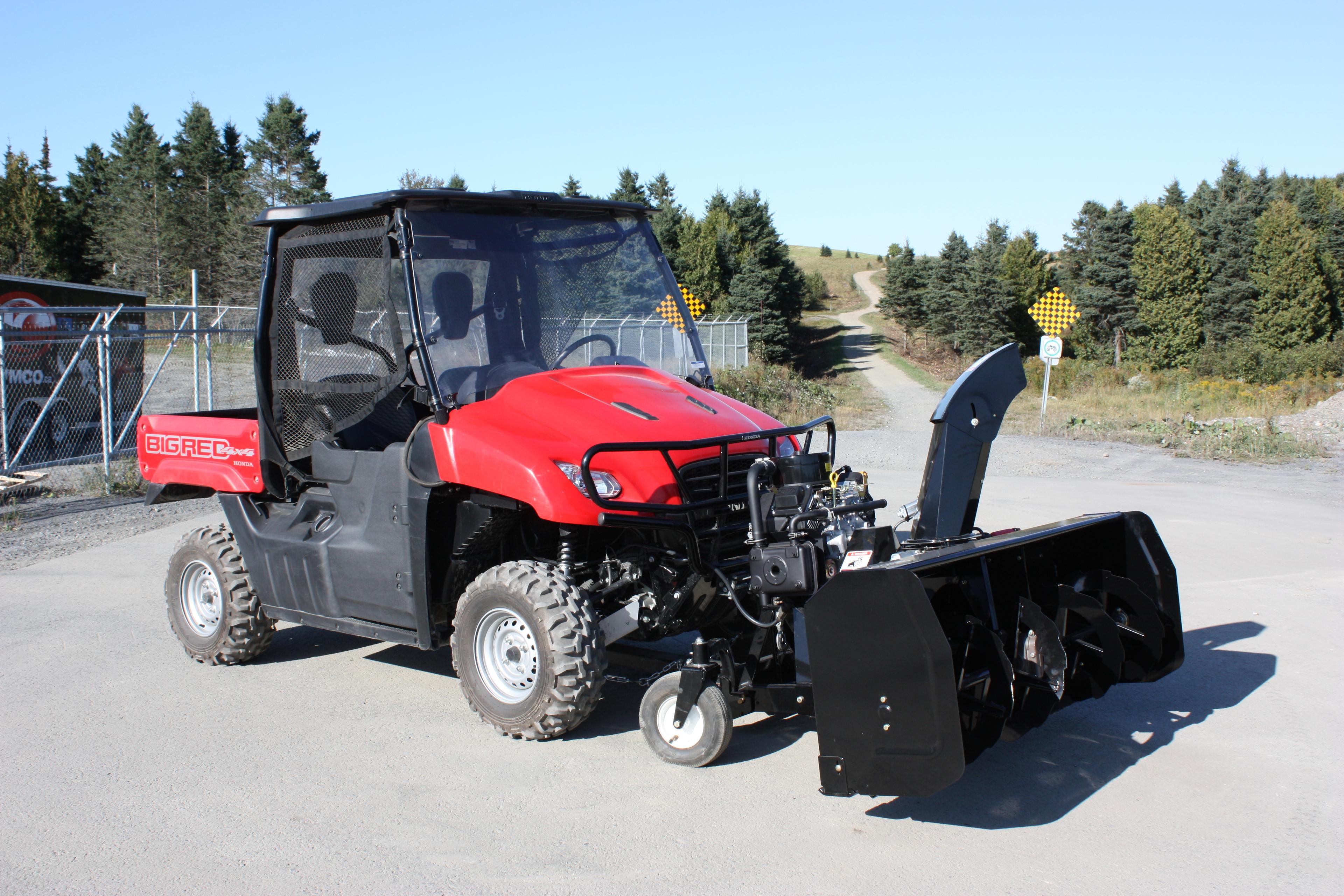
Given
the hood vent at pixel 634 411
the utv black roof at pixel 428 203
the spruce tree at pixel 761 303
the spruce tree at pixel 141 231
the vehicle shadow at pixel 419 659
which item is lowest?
the vehicle shadow at pixel 419 659

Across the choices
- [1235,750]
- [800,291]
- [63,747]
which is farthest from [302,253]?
[800,291]

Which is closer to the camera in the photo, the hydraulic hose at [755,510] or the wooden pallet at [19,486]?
the hydraulic hose at [755,510]

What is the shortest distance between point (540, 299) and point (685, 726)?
2344mm

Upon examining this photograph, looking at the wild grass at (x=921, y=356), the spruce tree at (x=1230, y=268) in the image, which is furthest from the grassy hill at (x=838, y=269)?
the spruce tree at (x=1230, y=268)

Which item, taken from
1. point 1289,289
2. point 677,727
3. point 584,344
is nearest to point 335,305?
point 584,344

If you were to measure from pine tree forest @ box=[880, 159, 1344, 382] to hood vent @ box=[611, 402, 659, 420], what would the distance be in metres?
46.7

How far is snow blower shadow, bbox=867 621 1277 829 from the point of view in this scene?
4.12m

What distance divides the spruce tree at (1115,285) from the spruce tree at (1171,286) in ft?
3.59

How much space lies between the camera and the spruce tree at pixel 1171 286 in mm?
52156

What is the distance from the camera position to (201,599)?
20.8ft

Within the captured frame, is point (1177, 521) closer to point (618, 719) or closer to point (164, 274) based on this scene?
point (618, 719)

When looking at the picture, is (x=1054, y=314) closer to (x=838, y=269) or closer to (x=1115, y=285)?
(x=1115, y=285)

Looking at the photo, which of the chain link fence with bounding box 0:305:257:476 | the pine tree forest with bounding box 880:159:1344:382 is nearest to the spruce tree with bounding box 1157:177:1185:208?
the pine tree forest with bounding box 880:159:1344:382

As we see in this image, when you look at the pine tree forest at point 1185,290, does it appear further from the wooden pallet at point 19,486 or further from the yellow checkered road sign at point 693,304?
the wooden pallet at point 19,486
